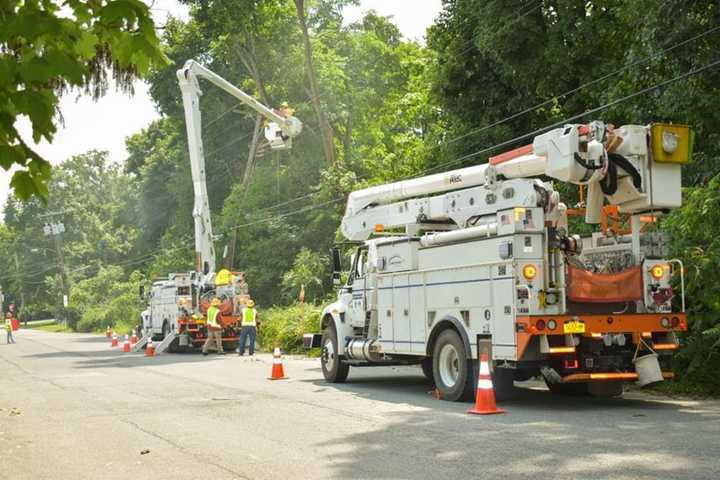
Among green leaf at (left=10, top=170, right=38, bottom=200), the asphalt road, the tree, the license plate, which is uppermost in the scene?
the tree

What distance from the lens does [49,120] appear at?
397 centimetres

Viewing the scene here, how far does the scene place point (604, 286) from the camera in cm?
1237

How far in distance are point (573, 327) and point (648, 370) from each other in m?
1.23

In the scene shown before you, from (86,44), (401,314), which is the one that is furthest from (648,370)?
(86,44)

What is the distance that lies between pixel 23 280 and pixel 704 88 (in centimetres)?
9813

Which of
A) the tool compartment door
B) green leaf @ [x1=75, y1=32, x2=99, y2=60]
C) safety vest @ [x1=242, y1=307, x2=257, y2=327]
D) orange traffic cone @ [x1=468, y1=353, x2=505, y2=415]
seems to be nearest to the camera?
green leaf @ [x1=75, y1=32, x2=99, y2=60]

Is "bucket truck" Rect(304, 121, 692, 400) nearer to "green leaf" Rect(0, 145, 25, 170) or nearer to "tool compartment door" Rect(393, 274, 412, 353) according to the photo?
"tool compartment door" Rect(393, 274, 412, 353)

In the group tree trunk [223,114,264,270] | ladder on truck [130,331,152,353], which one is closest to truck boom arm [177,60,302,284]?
ladder on truck [130,331,152,353]

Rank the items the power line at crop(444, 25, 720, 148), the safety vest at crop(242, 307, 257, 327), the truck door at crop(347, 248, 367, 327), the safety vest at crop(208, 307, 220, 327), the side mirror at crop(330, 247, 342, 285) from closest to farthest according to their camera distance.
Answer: the truck door at crop(347, 248, 367, 327) → the side mirror at crop(330, 247, 342, 285) → the power line at crop(444, 25, 720, 148) → the safety vest at crop(242, 307, 257, 327) → the safety vest at crop(208, 307, 220, 327)

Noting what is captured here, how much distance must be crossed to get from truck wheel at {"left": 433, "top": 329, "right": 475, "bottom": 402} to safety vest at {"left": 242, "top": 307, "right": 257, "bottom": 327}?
1328cm

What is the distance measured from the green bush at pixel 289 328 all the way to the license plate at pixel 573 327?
1612cm

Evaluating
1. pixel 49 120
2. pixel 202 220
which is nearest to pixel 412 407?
pixel 49 120

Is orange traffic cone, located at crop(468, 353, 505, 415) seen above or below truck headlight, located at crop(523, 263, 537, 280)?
below

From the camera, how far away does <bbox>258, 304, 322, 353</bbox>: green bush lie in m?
28.1
